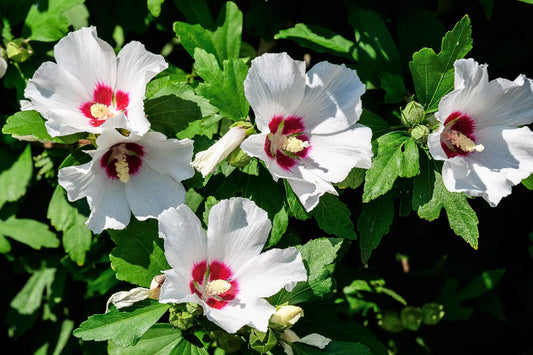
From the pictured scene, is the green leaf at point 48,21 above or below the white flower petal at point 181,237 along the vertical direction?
above

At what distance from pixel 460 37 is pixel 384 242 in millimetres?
1440

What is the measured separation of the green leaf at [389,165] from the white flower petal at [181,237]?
660 millimetres

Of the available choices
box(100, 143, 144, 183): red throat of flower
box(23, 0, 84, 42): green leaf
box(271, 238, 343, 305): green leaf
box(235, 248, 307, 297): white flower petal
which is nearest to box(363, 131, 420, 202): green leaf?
box(271, 238, 343, 305): green leaf

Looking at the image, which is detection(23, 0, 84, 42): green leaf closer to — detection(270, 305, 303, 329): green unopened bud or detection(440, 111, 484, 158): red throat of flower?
detection(270, 305, 303, 329): green unopened bud

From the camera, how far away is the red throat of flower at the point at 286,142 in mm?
2314

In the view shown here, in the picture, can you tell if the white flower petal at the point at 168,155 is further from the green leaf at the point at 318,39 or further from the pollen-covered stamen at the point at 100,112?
the green leaf at the point at 318,39

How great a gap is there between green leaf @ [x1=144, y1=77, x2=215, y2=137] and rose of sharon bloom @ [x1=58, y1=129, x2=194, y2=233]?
0.14 metres

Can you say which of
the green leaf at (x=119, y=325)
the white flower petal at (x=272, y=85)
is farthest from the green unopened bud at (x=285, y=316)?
the white flower petal at (x=272, y=85)

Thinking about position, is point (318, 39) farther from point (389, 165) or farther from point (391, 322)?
point (391, 322)

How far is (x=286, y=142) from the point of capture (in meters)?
2.36

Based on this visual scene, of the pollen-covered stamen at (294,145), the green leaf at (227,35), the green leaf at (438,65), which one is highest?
the green leaf at (438,65)

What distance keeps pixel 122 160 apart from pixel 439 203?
4.18 feet

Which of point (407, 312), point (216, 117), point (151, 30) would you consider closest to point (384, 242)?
point (407, 312)

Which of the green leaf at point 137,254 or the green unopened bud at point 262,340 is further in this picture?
the green leaf at point 137,254
